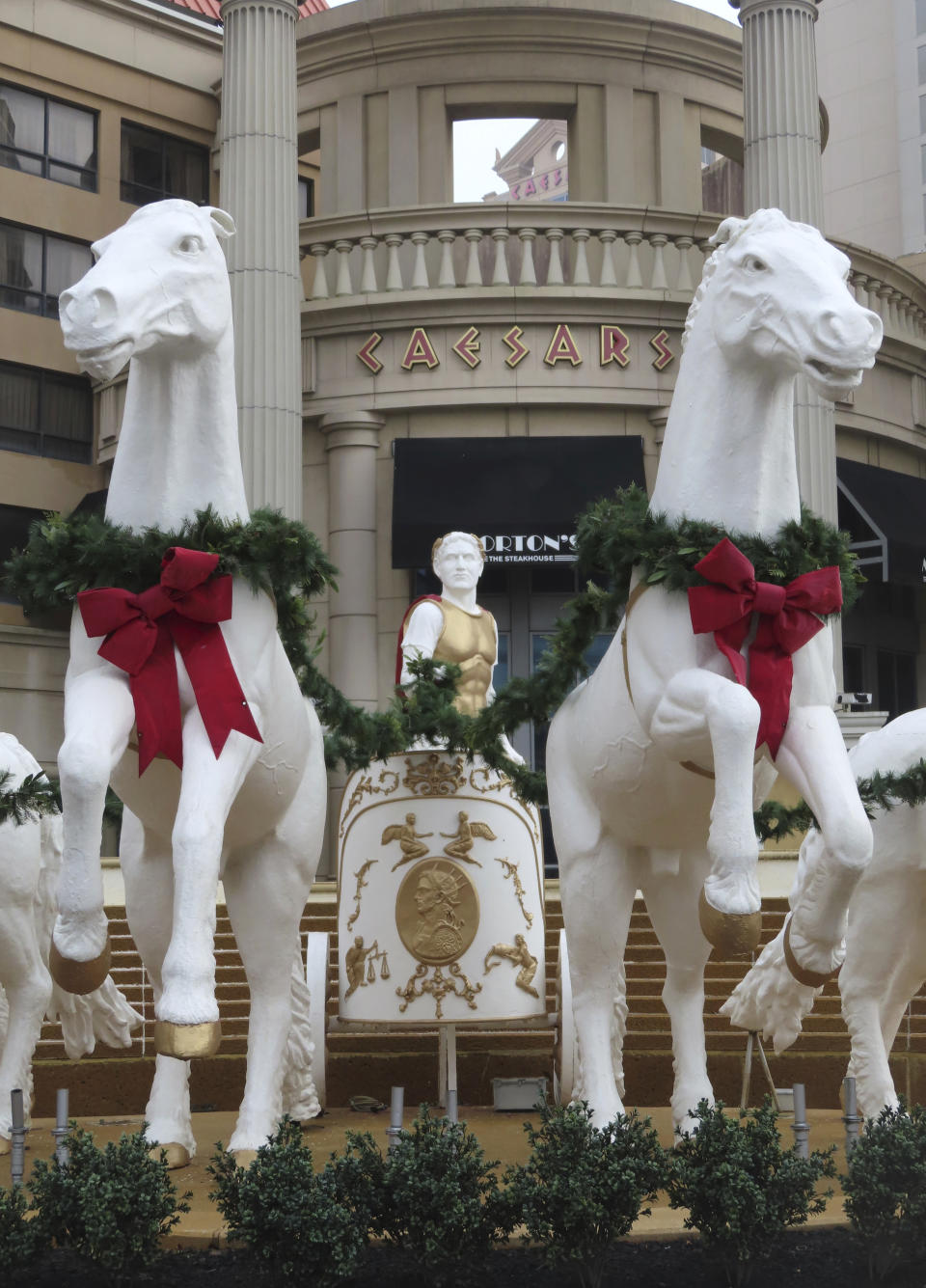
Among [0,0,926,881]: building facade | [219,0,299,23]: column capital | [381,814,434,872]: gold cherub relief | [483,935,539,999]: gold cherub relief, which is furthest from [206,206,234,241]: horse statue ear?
[219,0,299,23]: column capital

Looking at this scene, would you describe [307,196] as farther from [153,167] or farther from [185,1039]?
[185,1039]

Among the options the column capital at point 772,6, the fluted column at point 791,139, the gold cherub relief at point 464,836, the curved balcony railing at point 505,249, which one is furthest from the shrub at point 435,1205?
the column capital at point 772,6

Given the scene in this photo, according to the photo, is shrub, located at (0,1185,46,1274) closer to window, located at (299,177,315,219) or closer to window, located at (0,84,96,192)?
window, located at (0,84,96,192)

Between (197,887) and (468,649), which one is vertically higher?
(468,649)

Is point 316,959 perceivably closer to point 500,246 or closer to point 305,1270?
point 305,1270

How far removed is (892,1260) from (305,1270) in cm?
172

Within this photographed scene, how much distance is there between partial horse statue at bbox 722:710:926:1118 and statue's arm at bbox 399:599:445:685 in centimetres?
380

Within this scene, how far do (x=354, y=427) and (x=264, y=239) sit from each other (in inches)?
91.7

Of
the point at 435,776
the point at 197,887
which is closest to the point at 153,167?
the point at 435,776

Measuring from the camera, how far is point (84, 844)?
535 cm

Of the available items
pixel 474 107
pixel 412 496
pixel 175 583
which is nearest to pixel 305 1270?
pixel 175 583

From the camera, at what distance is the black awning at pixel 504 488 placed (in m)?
17.0

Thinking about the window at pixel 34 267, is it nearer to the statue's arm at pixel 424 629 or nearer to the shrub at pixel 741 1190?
the statue's arm at pixel 424 629

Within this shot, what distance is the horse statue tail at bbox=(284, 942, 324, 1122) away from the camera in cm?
687
